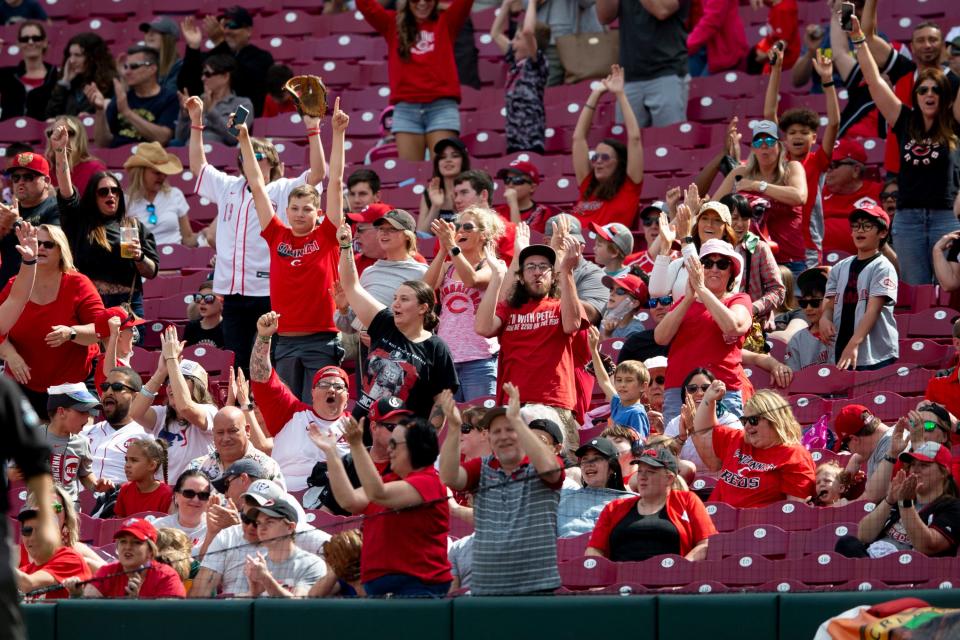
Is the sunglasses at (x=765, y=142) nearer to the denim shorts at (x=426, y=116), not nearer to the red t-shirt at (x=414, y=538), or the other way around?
the denim shorts at (x=426, y=116)

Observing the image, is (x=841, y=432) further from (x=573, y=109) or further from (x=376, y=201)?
(x=573, y=109)

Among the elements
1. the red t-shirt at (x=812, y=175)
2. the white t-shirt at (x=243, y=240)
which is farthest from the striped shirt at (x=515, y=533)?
the red t-shirt at (x=812, y=175)

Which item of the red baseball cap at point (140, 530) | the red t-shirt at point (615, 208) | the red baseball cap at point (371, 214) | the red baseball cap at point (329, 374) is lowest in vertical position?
the red baseball cap at point (140, 530)

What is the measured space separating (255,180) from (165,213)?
2829mm

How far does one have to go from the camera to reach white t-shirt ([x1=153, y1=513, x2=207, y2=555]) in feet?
27.2

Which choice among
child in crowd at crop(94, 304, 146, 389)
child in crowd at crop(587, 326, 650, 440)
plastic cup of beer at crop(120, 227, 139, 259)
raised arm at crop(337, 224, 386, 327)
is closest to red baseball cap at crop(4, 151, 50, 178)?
plastic cup of beer at crop(120, 227, 139, 259)

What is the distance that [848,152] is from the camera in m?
11.8

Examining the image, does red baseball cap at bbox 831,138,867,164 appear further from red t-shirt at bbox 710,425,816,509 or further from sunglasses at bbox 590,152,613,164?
red t-shirt at bbox 710,425,816,509

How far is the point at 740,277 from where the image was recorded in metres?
9.48

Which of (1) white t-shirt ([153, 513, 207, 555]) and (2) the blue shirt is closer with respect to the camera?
(1) white t-shirt ([153, 513, 207, 555])

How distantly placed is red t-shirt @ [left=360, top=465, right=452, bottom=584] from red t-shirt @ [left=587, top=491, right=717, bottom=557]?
0.70m

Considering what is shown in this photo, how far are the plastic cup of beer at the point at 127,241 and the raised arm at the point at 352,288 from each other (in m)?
2.12

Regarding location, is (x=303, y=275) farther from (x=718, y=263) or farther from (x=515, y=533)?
(x=515, y=533)

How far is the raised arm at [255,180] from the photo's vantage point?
10.1m
